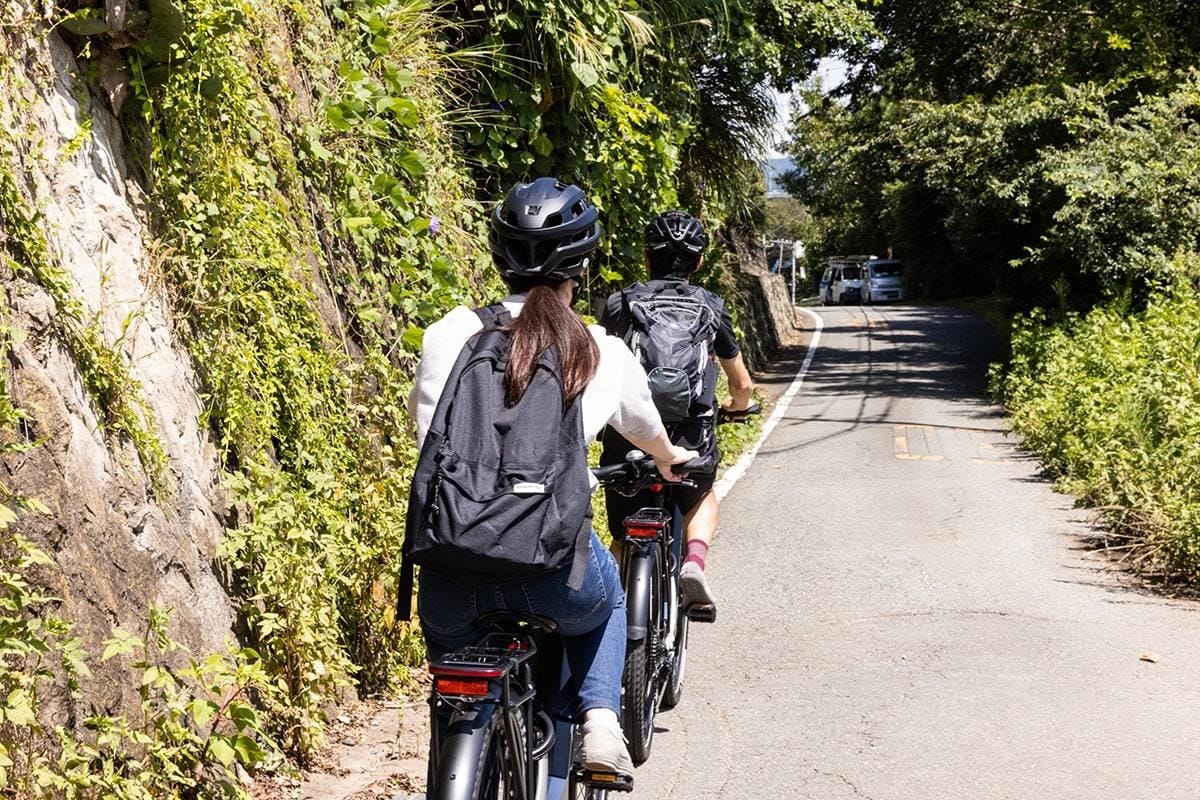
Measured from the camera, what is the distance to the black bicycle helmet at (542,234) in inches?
141

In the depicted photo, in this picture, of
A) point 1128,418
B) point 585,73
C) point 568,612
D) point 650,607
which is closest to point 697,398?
point 650,607

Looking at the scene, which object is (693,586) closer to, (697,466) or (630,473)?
(697,466)

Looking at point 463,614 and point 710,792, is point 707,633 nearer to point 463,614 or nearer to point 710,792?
point 710,792

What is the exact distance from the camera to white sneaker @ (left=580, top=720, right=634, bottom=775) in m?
3.62

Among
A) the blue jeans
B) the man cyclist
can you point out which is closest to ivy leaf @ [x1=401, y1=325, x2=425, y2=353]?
the man cyclist

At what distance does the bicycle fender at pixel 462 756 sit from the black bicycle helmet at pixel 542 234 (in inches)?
44.9

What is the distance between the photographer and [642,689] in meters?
5.13

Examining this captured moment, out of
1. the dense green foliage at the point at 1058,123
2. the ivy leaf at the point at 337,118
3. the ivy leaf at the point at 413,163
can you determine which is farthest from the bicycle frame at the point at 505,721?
the dense green foliage at the point at 1058,123

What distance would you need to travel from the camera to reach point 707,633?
7.39m

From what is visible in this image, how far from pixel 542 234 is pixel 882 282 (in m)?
55.6

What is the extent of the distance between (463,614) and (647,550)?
190 cm

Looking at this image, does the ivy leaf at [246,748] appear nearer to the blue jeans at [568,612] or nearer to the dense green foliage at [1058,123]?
the blue jeans at [568,612]

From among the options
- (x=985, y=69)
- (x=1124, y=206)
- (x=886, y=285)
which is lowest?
(x=886, y=285)

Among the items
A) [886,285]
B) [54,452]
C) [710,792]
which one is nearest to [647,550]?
[710,792]
